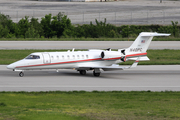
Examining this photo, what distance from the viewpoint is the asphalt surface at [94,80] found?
2248 centimetres

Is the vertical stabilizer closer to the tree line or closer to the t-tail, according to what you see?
the t-tail

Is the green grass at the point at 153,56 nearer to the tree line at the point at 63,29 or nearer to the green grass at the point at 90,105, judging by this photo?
the tree line at the point at 63,29

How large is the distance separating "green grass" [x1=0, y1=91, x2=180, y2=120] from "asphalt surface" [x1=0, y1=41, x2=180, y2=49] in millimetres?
28444

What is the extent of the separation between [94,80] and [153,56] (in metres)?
18.1

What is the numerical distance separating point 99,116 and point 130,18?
199 ft

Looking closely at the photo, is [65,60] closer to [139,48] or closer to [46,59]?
[46,59]

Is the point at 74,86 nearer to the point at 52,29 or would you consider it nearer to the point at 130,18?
the point at 52,29

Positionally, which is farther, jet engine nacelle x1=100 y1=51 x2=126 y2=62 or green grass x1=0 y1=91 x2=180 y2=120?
jet engine nacelle x1=100 y1=51 x2=126 y2=62

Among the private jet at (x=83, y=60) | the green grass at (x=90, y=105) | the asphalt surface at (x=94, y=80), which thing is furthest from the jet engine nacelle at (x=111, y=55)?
the green grass at (x=90, y=105)

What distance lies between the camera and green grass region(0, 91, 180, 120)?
13.7 m

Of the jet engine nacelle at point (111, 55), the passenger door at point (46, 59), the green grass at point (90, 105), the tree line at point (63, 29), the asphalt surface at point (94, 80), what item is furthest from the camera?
the tree line at point (63, 29)

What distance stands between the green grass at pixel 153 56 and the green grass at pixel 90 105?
16782 millimetres

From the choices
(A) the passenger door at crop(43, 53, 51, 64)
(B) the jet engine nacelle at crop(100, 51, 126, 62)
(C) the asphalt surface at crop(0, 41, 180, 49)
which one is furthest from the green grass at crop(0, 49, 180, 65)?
(A) the passenger door at crop(43, 53, 51, 64)

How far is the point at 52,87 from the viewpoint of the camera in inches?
889
